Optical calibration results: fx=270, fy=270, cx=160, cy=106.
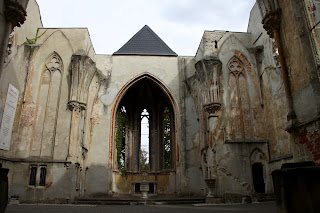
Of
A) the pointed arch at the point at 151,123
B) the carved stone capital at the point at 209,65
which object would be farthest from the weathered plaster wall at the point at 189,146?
the carved stone capital at the point at 209,65

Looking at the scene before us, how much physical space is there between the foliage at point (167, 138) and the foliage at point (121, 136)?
2778 mm

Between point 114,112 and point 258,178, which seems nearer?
point 258,178

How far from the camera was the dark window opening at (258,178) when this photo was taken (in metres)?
11.7

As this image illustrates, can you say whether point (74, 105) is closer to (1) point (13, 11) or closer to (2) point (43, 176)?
(2) point (43, 176)

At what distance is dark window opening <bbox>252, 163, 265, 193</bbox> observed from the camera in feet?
38.4

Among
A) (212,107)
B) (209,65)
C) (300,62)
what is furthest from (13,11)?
(209,65)

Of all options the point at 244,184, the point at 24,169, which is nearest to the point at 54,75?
the point at 24,169

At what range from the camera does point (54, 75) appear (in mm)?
13234

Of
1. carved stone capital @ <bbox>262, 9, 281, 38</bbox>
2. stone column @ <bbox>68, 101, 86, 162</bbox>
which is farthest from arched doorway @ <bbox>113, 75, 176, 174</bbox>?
carved stone capital @ <bbox>262, 9, 281, 38</bbox>

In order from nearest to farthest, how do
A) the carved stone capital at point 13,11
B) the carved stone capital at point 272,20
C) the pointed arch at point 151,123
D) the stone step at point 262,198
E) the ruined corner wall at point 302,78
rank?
the ruined corner wall at point 302,78 → the carved stone capital at point 13,11 → the carved stone capital at point 272,20 → the stone step at point 262,198 → the pointed arch at point 151,123

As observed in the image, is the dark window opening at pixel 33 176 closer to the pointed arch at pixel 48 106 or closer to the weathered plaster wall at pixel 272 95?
the pointed arch at pixel 48 106

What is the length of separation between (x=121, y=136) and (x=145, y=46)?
6.16m

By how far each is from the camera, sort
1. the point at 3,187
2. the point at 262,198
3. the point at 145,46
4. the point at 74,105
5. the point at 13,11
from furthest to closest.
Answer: the point at 145,46, the point at 74,105, the point at 262,198, the point at 13,11, the point at 3,187

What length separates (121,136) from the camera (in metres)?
17.5
